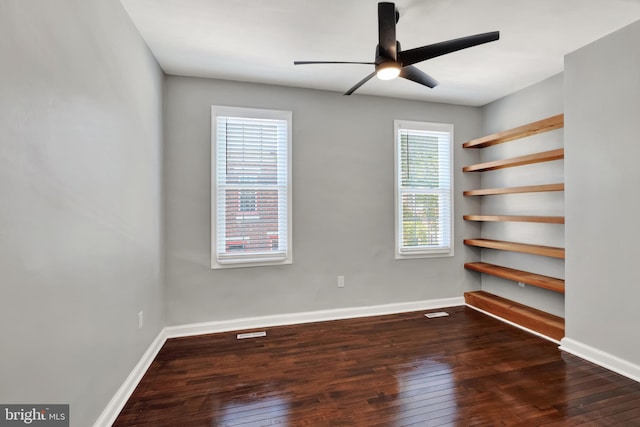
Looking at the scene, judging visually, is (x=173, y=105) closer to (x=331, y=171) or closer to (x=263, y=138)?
(x=263, y=138)

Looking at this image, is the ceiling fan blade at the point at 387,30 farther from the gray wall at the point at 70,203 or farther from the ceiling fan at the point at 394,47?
the gray wall at the point at 70,203

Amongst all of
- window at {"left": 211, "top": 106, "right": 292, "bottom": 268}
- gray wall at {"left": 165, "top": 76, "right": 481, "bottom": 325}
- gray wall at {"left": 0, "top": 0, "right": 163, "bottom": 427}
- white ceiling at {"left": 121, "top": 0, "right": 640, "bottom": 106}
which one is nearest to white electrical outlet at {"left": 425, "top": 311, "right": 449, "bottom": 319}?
gray wall at {"left": 165, "top": 76, "right": 481, "bottom": 325}

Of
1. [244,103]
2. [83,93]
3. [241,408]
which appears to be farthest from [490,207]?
[83,93]

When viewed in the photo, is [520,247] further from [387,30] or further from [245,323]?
[245,323]

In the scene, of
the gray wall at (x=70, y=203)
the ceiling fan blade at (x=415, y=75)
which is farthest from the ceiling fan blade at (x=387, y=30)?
the gray wall at (x=70, y=203)

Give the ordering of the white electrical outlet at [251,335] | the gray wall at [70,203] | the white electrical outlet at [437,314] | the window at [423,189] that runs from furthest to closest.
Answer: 1. the window at [423,189]
2. the white electrical outlet at [437,314]
3. the white electrical outlet at [251,335]
4. the gray wall at [70,203]

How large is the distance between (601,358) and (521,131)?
2.29 meters

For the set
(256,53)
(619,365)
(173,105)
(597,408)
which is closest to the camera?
(597,408)

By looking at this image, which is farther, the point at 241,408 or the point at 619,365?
the point at 619,365

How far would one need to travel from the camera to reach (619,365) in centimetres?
233

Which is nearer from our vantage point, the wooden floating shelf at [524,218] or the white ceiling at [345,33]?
the white ceiling at [345,33]

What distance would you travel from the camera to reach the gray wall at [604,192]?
7.52 ft

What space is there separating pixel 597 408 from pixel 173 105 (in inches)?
172

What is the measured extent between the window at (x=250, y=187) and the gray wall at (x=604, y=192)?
2.81 m
